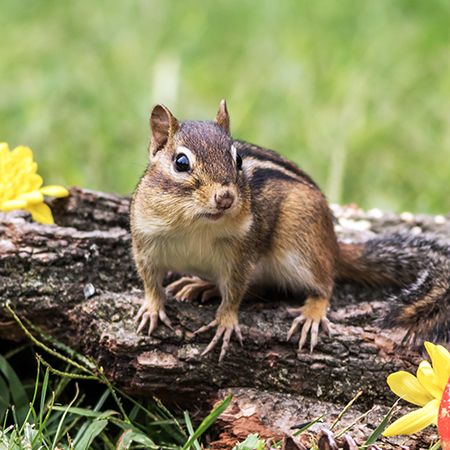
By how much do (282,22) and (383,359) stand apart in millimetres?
4689

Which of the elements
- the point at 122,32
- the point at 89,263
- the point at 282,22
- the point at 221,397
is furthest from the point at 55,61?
the point at 221,397

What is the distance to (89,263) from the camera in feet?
11.0

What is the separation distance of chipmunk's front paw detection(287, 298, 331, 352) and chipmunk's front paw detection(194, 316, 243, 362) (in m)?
0.17

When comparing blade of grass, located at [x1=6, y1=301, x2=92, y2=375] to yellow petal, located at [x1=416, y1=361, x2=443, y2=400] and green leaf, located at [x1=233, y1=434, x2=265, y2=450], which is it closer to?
green leaf, located at [x1=233, y1=434, x2=265, y2=450]

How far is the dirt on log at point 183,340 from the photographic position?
10.1ft

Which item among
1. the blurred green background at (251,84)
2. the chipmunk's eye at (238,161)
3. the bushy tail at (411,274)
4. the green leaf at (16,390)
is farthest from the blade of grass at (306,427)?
the blurred green background at (251,84)

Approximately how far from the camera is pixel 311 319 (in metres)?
3.18

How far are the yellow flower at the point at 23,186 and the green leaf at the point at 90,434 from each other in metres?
0.85

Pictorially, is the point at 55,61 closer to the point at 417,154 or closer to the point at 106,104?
the point at 106,104

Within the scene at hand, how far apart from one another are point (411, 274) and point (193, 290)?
31.7 inches

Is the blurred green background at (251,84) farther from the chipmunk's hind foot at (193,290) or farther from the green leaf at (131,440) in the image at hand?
the green leaf at (131,440)

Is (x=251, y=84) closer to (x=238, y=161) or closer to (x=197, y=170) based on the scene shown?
(x=238, y=161)

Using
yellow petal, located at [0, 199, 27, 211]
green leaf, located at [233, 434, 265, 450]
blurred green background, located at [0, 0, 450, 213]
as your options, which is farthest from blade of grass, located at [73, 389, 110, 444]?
blurred green background, located at [0, 0, 450, 213]

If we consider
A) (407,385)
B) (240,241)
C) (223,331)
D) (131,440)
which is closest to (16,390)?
(131,440)
